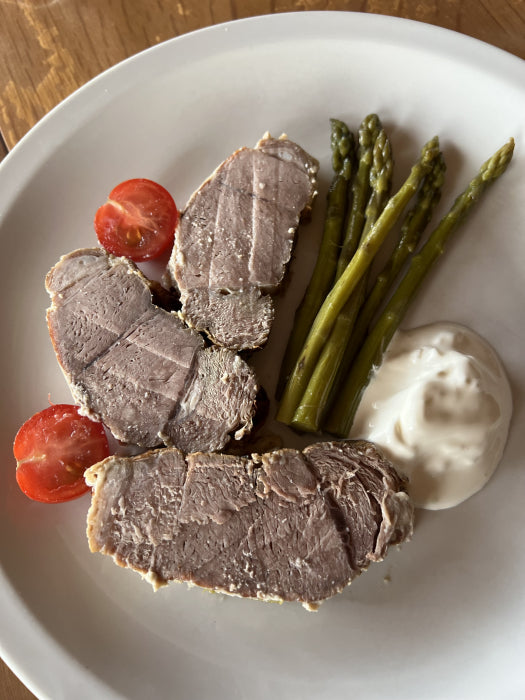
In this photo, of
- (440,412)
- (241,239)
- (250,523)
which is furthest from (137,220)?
(440,412)

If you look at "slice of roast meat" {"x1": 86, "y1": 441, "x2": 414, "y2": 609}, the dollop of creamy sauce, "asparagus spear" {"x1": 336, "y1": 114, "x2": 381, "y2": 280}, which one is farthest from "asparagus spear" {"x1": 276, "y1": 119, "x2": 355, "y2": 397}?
"slice of roast meat" {"x1": 86, "y1": 441, "x2": 414, "y2": 609}

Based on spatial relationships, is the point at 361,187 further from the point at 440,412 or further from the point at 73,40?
the point at 73,40

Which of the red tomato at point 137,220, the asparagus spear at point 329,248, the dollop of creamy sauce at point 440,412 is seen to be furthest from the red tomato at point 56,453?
the dollop of creamy sauce at point 440,412

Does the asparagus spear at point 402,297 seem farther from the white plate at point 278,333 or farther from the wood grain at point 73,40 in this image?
the wood grain at point 73,40

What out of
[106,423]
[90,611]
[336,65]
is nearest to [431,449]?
[106,423]

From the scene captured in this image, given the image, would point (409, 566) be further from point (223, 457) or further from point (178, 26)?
point (178, 26)
